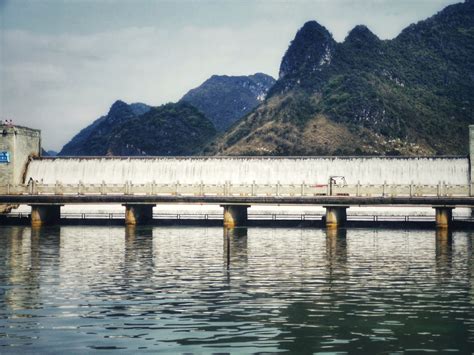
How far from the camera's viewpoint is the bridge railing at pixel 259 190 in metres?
74.4

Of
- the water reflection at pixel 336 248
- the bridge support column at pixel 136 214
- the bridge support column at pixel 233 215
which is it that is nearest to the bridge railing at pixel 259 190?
the bridge support column at pixel 233 215

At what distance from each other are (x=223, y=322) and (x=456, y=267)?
20.3 m

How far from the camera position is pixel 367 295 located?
30.8m

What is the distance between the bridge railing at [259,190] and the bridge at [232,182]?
0.35ft

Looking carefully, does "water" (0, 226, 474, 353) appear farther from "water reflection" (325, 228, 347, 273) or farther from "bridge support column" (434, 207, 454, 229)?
"bridge support column" (434, 207, 454, 229)

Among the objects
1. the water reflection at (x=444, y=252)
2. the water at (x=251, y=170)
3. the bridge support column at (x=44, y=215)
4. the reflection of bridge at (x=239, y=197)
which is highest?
the water at (x=251, y=170)

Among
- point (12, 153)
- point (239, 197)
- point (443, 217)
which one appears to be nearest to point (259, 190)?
point (239, 197)

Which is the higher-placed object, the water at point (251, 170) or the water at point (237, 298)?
the water at point (251, 170)

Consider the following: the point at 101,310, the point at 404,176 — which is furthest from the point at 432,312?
the point at 404,176

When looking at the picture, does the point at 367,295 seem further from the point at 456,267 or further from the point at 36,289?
the point at 36,289

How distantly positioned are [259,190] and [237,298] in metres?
49.1

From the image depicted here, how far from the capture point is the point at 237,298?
2975cm

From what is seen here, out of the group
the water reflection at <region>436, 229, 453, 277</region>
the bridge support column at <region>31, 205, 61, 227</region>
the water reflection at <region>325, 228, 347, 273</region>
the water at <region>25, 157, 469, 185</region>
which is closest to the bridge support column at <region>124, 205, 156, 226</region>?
the water at <region>25, 157, 469, 185</region>

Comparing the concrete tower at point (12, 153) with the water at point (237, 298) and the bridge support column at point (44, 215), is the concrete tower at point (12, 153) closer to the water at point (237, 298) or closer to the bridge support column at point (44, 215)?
the bridge support column at point (44, 215)
